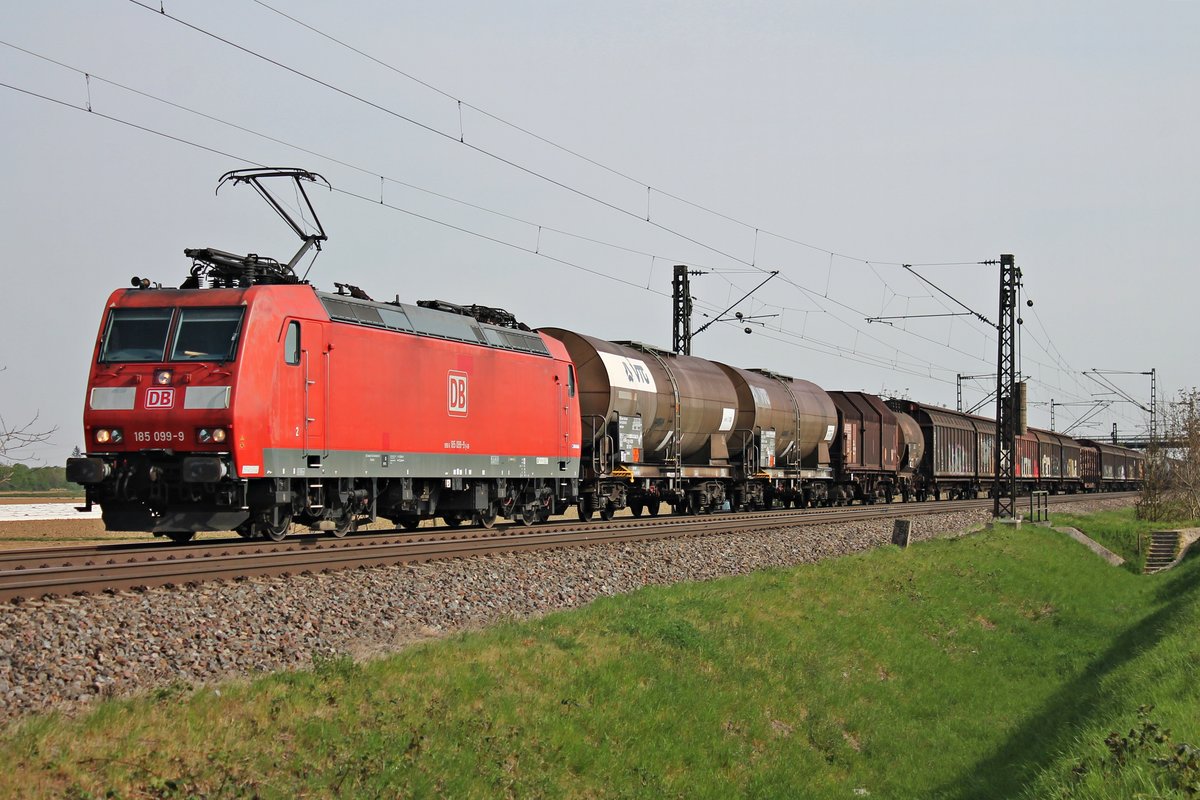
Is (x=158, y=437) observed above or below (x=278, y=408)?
below

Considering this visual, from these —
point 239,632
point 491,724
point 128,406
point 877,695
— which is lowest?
point 877,695

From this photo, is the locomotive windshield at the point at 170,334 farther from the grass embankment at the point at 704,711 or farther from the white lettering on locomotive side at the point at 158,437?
the grass embankment at the point at 704,711

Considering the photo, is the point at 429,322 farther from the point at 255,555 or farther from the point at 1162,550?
the point at 1162,550

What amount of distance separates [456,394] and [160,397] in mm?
6400

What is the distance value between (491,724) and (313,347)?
9796mm

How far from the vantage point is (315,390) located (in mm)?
18047

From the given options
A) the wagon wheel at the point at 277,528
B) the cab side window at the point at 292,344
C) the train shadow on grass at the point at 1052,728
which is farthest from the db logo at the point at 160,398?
the train shadow on grass at the point at 1052,728

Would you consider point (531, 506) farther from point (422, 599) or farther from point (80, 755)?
point (80, 755)

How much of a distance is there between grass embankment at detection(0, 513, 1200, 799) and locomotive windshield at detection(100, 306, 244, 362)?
698 centimetres

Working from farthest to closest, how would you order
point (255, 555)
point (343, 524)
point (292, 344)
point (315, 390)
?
point (343, 524) → point (315, 390) → point (292, 344) → point (255, 555)

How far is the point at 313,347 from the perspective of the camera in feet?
59.2

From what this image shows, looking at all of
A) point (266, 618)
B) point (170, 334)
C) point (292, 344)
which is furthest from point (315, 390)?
point (266, 618)

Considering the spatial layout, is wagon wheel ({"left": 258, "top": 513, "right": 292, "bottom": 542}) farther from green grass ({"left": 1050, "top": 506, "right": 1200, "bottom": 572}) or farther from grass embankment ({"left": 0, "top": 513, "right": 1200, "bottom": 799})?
green grass ({"left": 1050, "top": 506, "right": 1200, "bottom": 572})

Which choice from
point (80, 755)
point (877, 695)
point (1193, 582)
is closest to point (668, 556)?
point (877, 695)
